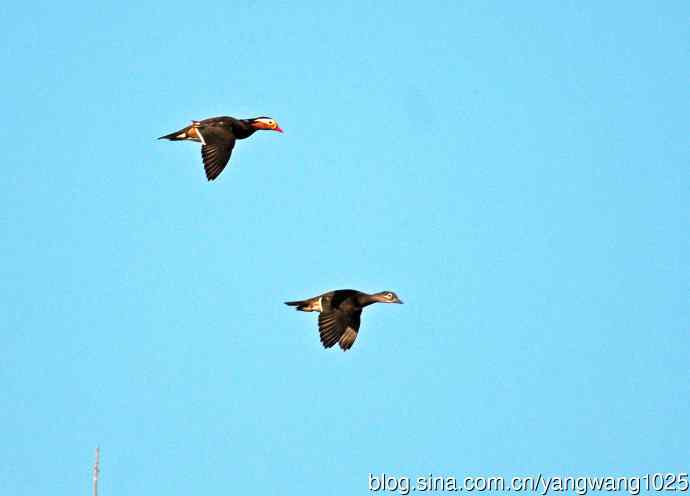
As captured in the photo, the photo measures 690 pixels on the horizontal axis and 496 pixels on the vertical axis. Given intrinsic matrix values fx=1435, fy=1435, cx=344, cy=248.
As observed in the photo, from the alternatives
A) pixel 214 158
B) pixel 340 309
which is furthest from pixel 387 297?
pixel 214 158

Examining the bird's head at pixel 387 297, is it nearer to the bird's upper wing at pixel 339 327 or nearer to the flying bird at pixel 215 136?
the bird's upper wing at pixel 339 327

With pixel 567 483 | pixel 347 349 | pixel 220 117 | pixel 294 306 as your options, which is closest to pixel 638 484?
pixel 567 483

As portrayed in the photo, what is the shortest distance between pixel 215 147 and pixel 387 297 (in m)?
6.12

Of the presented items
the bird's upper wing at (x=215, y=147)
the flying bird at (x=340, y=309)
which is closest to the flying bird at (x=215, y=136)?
the bird's upper wing at (x=215, y=147)

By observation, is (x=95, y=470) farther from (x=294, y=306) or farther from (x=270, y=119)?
(x=270, y=119)

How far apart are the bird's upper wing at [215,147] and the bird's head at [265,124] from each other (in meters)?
1.77

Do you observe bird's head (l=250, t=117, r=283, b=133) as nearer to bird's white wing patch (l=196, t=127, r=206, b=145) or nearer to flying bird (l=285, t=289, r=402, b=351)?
bird's white wing patch (l=196, t=127, r=206, b=145)

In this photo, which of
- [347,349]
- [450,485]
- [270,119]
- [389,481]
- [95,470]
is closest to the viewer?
[95,470]

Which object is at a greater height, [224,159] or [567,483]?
[224,159]

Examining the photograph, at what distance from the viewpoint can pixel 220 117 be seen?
38500mm

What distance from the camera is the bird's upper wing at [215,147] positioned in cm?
3662

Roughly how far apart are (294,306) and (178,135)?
18.2 feet

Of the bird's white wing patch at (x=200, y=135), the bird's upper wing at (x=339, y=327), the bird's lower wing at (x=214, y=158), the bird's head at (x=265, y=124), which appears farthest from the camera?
the bird's head at (x=265, y=124)

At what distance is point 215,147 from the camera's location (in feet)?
122
